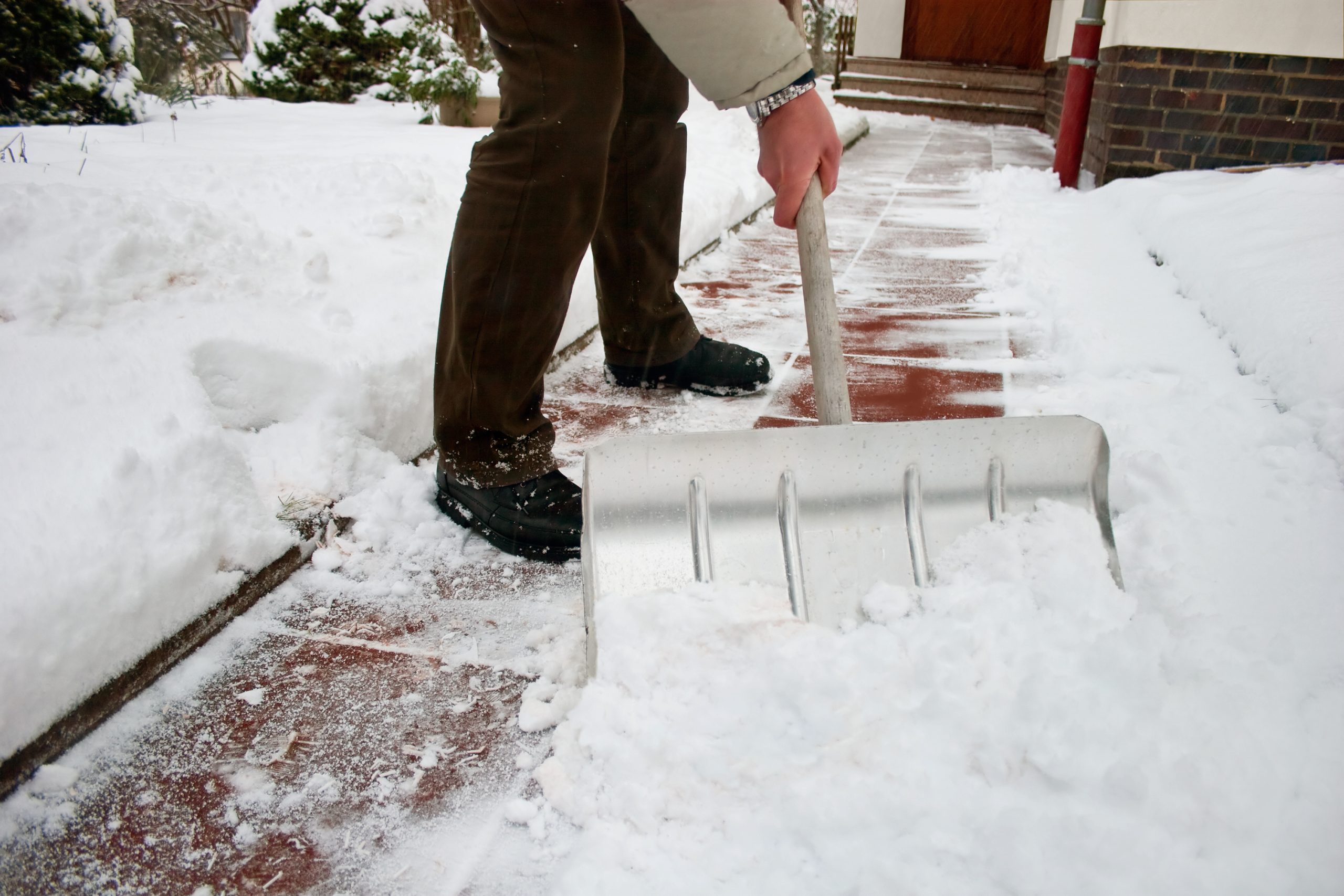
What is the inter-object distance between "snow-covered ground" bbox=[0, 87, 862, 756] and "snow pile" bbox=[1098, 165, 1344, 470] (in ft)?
6.15

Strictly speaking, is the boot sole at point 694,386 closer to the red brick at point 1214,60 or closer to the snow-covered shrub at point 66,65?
the red brick at point 1214,60

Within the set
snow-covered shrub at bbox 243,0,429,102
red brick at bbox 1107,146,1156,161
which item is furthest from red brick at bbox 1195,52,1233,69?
snow-covered shrub at bbox 243,0,429,102

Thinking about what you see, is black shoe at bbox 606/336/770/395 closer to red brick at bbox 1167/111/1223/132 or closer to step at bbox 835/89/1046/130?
red brick at bbox 1167/111/1223/132

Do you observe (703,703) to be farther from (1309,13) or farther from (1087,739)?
(1309,13)

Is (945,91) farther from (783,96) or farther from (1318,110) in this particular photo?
(783,96)

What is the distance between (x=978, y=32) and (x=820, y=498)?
11.6m

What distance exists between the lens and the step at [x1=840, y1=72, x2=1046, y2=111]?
9766 millimetres

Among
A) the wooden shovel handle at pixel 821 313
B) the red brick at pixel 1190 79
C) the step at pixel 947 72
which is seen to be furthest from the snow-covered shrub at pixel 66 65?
the step at pixel 947 72

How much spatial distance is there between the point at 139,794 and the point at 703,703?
70 centimetres

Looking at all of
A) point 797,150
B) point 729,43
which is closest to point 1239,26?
point 797,150

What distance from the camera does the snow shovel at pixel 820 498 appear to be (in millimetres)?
1210

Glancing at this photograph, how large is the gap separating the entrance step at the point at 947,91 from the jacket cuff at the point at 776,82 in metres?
9.44

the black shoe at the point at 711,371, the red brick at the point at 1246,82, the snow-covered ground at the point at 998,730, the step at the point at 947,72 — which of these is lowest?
the snow-covered ground at the point at 998,730

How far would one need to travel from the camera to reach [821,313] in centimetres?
148
